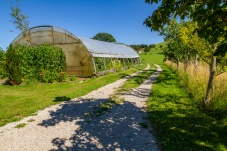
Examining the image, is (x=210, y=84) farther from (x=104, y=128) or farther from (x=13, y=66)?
(x=13, y=66)

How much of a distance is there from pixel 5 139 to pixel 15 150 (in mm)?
1041

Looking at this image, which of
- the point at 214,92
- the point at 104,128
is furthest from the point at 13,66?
the point at 214,92

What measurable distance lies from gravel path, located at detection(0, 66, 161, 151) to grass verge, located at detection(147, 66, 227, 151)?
20.5 inches

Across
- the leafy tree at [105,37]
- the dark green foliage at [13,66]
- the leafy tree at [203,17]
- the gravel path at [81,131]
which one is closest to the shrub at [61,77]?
the dark green foliage at [13,66]

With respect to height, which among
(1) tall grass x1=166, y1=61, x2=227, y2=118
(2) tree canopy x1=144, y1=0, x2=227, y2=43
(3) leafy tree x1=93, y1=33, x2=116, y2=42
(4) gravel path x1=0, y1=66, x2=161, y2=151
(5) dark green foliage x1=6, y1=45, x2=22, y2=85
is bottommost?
(4) gravel path x1=0, y1=66, x2=161, y2=151

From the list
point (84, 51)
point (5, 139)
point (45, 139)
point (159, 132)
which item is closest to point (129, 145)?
point (159, 132)

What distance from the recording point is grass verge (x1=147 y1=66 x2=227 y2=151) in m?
6.27

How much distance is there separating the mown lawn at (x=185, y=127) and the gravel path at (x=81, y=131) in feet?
1.61

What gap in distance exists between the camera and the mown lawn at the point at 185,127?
20.4ft

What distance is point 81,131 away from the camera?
7.55 metres

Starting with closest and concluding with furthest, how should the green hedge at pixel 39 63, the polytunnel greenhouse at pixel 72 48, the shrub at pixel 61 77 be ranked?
the green hedge at pixel 39 63 < the shrub at pixel 61 77 < the polytunnel greenhouse at pixel 72 48

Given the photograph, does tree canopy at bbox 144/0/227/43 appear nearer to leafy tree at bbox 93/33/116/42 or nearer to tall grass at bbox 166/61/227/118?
tall grass at bbox 166/61/227/118

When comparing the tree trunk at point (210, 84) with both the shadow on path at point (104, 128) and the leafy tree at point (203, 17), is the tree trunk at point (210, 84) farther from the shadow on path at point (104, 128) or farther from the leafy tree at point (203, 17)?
the leafy tree at point (203, 17)

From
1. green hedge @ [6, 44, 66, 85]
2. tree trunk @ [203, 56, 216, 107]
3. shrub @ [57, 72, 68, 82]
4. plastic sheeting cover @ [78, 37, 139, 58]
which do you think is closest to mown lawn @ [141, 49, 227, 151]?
tree trunk @ [203, 56, 216, 107]
